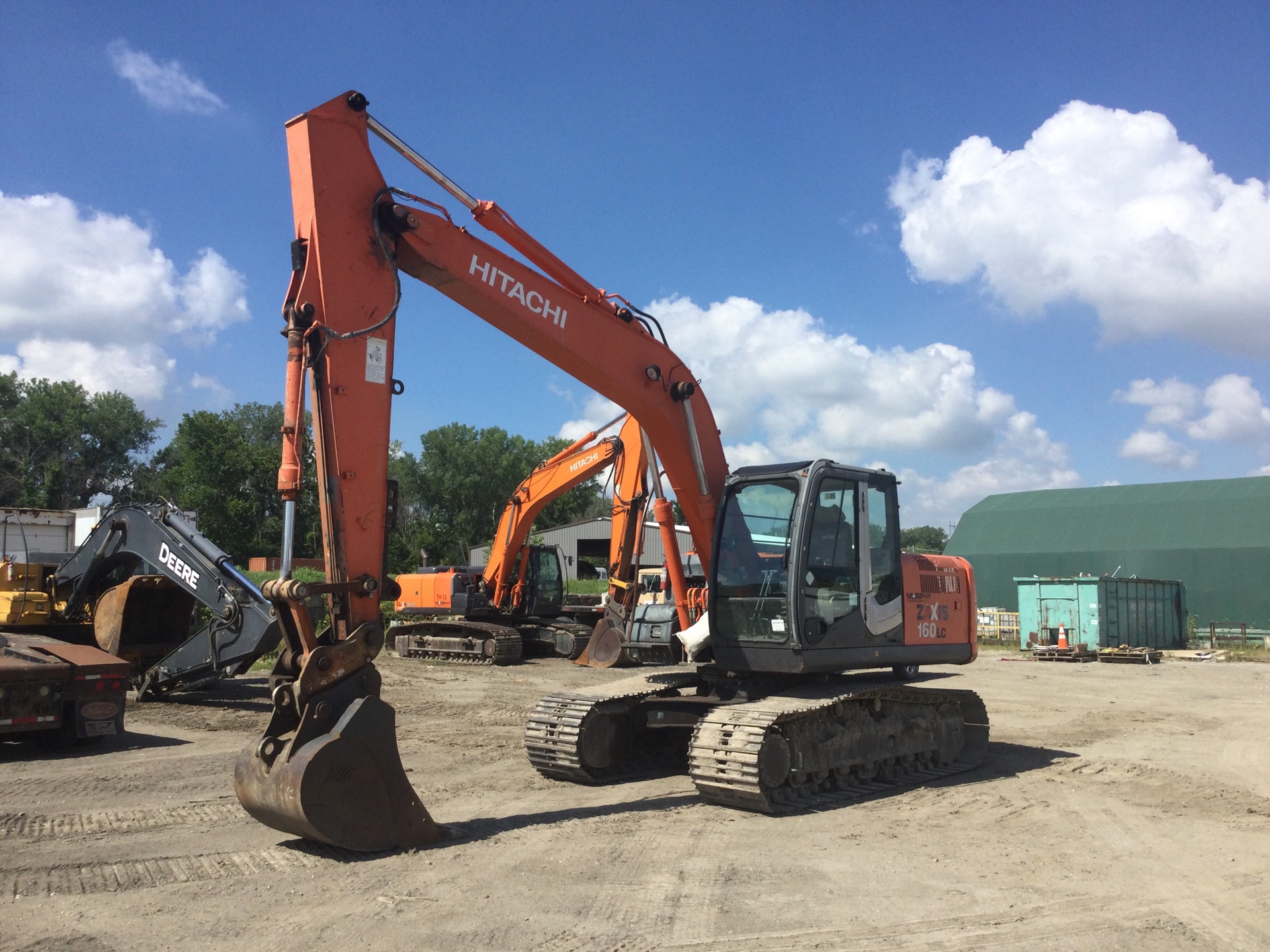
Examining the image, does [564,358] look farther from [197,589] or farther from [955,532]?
[955,532]

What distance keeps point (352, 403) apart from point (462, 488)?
67728 mm

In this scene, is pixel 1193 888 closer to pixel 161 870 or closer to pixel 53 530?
pixel 161 870

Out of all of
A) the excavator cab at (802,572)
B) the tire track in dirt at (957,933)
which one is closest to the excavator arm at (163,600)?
the excavator cab at (802,572)

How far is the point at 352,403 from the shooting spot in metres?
6.59

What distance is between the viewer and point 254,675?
1717cm

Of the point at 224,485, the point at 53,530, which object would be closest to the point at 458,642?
the point at 53,530

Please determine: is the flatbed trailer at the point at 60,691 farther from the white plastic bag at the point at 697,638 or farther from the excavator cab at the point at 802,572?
the excavator cab at the point at 802,572

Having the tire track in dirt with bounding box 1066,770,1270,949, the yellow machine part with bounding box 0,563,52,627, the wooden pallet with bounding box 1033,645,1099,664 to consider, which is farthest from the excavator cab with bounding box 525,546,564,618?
the tire track in dirt with bounding box 1066,770,1270,949

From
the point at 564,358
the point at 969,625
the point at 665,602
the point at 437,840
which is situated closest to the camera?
the point at 437,840

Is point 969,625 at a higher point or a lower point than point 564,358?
lower

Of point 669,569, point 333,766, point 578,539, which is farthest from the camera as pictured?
point 578,539

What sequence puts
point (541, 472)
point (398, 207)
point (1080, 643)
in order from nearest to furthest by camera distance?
point (398, 207) → point (541, 472) → point (1080, 643)

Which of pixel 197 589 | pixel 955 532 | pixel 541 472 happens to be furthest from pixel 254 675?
pixel 955 532

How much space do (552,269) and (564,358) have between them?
76cm
